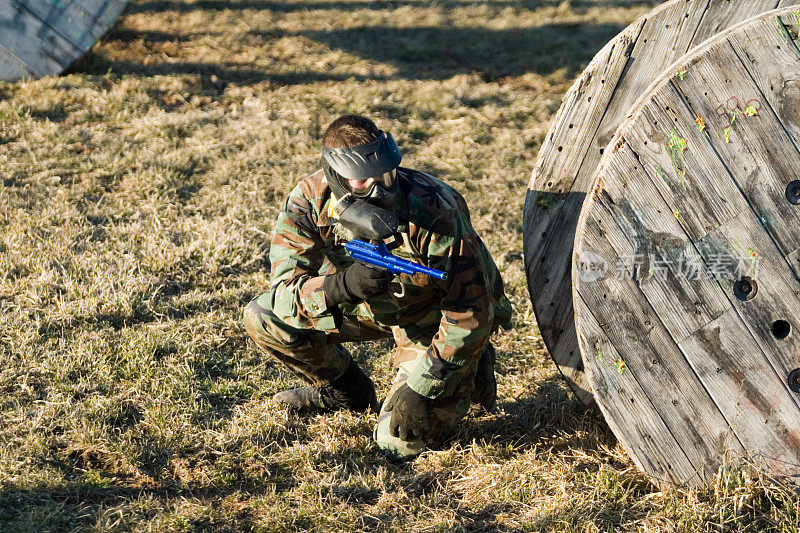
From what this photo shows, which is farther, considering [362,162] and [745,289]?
[362,162]

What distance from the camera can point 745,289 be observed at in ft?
10.2

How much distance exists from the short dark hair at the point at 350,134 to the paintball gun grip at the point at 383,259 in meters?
0.40

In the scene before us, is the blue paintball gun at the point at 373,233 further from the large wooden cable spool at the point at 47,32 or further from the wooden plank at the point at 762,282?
the large wooden cable spool at the point at 47,32

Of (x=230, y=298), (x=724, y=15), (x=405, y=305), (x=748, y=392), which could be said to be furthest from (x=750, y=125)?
(x=230, y=298)

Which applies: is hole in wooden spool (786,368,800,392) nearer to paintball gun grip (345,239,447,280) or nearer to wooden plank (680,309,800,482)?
wooden plank (680,309,800,482)

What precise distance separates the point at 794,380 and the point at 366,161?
182cm

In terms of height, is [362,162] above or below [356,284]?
above

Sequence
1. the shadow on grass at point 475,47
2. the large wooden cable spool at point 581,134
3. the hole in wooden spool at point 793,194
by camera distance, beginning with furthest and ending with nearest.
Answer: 1. the shadow on grass at point 475,47
2. the large wooden cable spool at point 581,134
3. the hole in wooden spool at point 793,194

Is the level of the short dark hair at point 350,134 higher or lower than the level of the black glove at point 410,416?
higher

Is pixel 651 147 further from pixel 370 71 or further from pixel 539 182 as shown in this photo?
pixel 370 71

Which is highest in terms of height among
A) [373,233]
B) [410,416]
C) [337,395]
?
[373,233]

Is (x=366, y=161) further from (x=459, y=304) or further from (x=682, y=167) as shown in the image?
(x=682, y=167)

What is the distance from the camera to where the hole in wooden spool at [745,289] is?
3.11 m

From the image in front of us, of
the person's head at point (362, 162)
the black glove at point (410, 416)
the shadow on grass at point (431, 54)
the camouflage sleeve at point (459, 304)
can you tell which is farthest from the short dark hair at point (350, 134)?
the shadow on grass at point (431, 54)
